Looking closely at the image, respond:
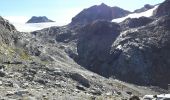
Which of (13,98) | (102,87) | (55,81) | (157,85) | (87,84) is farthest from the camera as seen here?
(157,85)

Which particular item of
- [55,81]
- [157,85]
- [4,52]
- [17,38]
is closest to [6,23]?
[17,38]

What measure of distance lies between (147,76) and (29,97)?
16602 centimetres

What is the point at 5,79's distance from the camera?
46438mm

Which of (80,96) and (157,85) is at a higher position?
(80,96)

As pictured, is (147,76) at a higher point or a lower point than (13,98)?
lower

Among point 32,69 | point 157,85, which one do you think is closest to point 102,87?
point 32,69

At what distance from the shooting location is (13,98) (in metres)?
36.3

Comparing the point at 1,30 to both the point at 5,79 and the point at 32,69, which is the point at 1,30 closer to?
the point at 32,69

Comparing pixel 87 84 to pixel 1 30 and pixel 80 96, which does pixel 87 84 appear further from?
pixel 1 30

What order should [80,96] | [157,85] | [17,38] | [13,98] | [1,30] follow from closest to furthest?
[13,98] → [80,96] → [1,30] → [17,38] → [157,85]

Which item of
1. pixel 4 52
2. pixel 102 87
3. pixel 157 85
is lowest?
pixel 157 85

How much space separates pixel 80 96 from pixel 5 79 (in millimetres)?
8734

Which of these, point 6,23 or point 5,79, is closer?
point 5,79

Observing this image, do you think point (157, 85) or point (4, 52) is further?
point (157, 85)
